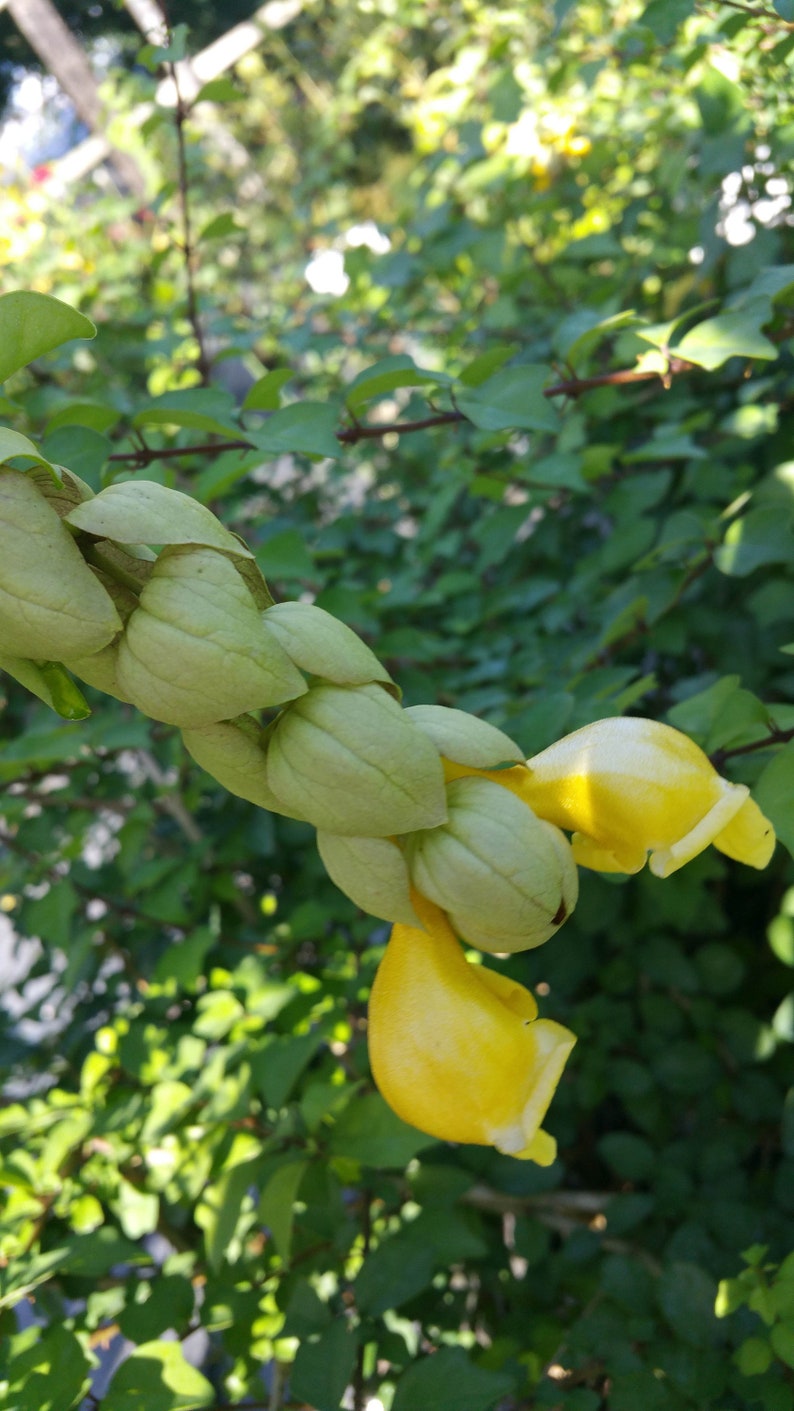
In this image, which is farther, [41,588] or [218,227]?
[218,227]

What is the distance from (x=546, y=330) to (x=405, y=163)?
3.23m

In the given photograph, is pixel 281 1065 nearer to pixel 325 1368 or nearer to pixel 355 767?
pixel 325 1368

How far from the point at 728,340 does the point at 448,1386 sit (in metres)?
0.69

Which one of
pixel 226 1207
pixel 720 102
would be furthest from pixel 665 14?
pixel 226 1207

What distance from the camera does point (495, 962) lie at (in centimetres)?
92

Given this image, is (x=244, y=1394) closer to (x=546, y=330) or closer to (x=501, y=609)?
(x=501, y=609)

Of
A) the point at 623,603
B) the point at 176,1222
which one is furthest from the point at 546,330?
the point at 176,1222

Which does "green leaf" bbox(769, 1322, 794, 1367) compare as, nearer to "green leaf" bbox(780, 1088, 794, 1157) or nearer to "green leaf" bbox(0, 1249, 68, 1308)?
"green leaf" bbox(780, 1088, 794, 1157)

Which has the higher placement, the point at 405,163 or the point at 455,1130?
the point at 455,1130

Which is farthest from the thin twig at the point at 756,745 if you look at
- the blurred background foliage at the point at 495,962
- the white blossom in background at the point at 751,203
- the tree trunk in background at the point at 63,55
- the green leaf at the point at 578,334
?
the tree trunk in background at the point at 63,55

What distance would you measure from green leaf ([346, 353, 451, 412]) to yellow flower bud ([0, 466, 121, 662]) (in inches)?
15.8

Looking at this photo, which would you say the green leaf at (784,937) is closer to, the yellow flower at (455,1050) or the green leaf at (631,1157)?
the green leaf at (631,1157)

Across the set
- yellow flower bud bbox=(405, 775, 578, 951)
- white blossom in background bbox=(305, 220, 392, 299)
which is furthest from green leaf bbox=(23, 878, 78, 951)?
white blossom in background bbox=(305, 220, 392, 299)

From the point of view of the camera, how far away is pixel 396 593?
1081 millimetres
